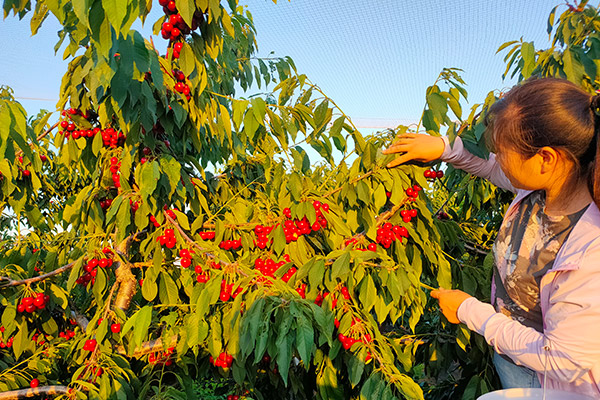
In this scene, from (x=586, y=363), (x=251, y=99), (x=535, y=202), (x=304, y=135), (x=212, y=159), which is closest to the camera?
(x=586, y=363)

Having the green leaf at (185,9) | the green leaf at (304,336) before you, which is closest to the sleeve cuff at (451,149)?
the green leaf at (304,336)

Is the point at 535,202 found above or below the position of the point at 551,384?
above

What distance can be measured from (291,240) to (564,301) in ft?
3.31

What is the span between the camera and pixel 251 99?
60.9 inches

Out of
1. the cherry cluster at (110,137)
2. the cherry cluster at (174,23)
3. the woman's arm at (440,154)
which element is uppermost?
the cherry cluster at (174,23)

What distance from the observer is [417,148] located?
1.59 m

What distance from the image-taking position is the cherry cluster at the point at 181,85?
1.72 metres

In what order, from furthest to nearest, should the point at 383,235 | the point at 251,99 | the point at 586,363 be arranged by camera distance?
the point at 383,235
the point at 251,99
the point at 586,363

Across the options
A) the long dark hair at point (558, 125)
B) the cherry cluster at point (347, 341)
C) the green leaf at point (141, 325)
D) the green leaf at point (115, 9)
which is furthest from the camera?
the cherry cluster at point (347, 341)

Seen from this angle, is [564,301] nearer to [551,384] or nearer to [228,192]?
[551,384]

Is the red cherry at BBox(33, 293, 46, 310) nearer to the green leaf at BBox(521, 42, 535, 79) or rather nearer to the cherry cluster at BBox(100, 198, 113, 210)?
the cherry cluster at BBox(100, 198, 113, 210)

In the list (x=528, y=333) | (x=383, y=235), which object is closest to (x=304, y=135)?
(x=383, y=235)

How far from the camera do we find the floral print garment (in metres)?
1.17

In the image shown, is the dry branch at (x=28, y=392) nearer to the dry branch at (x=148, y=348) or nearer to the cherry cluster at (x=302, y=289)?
the dry branch at (x=148, y=348)
